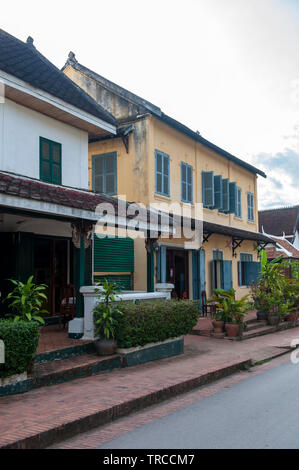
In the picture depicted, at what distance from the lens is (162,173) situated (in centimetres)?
1485

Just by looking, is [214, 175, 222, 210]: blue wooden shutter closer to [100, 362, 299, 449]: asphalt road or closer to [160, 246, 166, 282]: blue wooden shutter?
[160, 246, 166, 282]: blue wooden shutter

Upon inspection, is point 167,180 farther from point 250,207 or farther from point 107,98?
point 250,207

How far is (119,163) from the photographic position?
14711 mm

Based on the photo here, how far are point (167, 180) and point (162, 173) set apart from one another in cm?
38

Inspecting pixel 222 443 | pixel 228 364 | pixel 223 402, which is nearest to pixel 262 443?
pixel 222 443

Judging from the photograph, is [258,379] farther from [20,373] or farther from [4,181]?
[4,181]

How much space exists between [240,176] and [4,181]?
48.1 feet

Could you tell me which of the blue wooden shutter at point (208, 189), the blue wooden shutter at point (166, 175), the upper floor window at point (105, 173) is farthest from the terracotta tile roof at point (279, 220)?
the upper floor window at point (105, 173)

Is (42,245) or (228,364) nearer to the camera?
(228,364)

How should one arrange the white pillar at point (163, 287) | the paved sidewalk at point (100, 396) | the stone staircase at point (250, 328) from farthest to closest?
the stone staircase at point (250, 328), the white pillar at point (163, 287), the paved sidewalk at point (100, 396)

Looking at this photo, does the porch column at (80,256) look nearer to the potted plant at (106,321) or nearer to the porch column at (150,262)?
the potted plant at (106,321)

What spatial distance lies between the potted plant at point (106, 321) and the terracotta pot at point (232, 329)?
16.4ft

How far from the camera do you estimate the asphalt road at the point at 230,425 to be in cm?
490

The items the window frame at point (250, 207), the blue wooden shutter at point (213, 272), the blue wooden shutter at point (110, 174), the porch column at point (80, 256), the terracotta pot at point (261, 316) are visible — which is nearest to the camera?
the porch column at point (80, 256)
